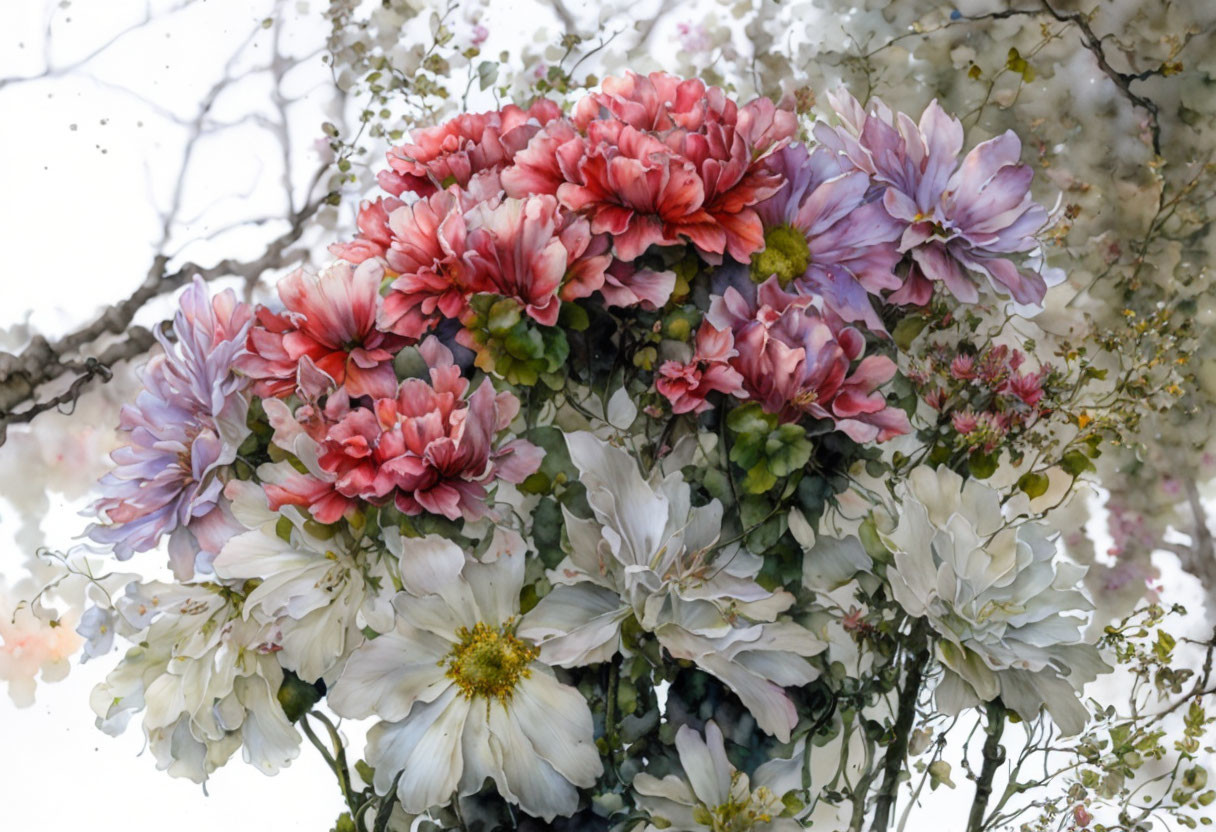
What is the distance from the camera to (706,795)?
0.60 meters

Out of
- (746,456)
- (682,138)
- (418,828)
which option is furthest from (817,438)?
(418,828)

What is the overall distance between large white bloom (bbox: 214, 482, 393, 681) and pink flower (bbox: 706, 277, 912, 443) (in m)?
0.22

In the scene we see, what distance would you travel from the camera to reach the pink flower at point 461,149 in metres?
0.64

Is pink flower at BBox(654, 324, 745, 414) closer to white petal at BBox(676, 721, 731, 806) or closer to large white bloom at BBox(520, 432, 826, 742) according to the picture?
large white bloom at BBox(520, 432, 826, 742)

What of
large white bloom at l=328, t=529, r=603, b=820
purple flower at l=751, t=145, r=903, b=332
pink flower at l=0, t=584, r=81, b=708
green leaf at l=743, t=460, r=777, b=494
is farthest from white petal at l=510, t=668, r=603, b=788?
pink flower at l=0, t=584, r=81, b=708

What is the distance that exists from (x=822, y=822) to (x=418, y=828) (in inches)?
12.4

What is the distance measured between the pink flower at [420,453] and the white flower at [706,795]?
0.56 feet

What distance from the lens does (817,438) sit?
588 mm

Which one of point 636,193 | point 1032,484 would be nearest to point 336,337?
point 636,193

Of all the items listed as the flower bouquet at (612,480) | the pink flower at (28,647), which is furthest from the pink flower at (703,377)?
the pink flower at (28,647)

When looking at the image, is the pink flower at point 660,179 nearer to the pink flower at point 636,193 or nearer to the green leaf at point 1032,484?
the pink flower at point 636,193

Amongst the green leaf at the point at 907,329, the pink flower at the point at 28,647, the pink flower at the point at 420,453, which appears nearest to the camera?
the pink flower at the point at 420,453

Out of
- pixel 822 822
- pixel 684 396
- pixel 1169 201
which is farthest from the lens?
pixel 1169 201

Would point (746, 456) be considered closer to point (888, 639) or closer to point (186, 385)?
point (888, 639)
